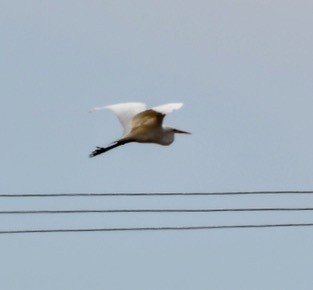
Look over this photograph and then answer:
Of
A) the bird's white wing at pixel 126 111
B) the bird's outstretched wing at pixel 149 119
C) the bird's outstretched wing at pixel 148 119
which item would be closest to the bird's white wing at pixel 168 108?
the bird's outstretched wing at pixel 149 119

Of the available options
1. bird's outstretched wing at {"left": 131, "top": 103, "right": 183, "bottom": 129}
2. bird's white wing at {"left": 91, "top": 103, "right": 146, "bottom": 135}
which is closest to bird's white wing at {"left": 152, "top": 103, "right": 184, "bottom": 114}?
bird's outstretched wing at {"left": 131, "top": 103, "right": 183, "bottom": 129}

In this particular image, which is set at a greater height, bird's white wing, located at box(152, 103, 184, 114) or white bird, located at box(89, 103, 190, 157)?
white bird, located at box(89, 103, 190, 157)

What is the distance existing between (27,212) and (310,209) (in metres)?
2.28

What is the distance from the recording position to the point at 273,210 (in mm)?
10062

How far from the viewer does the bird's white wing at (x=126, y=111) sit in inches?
589

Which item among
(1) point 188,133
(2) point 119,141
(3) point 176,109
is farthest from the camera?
(1) point 188,133

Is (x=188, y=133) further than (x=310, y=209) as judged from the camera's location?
Yes

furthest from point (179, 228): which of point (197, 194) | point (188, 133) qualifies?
point (188, 133)

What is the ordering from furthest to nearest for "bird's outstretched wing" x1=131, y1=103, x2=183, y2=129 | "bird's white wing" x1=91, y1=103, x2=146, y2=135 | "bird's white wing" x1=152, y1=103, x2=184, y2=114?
"bird's white wing" x1=91, y1=103, x2=146, y2=135 → "bird's outstretched wing" x1=131, y1=103, x2=183, y2=129 → "bird's white wing" x1=152, y1=103, x2=184, y2=114

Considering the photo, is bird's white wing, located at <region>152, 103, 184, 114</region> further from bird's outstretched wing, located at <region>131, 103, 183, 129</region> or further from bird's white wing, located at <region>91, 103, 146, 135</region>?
bird's white wing, located at <region>91, 103, 146, 135</region>

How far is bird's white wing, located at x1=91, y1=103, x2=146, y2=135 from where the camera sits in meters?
15.0

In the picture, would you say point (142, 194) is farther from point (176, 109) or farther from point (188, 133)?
point (188, 133)

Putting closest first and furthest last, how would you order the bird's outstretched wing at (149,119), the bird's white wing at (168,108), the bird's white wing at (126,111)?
1. the bird's white wing at (168,108)
2. the bird's outstretched wing at (149,119)
3. the bird's white wing at (126,111)

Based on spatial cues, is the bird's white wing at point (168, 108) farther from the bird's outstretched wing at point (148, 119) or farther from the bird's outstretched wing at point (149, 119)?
the bird's outstretched wing at point (148, 119)
